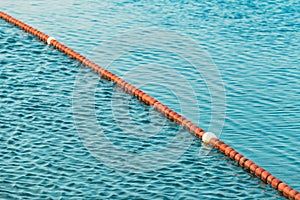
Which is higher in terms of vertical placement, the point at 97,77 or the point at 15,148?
the point at 97,77

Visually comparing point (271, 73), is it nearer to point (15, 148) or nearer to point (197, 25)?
point (197, 25)

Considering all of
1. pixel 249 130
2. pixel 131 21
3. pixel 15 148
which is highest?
pixel 131 21

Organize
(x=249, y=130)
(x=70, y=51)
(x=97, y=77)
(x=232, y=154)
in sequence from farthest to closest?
(x=70, y=51)
(x=97, y=77)
(x=249, y=130)
(x=232, y=154)

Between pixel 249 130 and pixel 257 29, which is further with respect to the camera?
pixel 257 29

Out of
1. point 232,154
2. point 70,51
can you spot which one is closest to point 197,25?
point 70,51

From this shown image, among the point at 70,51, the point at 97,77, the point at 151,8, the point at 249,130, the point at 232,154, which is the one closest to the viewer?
the point at 232,154

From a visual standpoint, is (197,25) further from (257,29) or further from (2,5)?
Result: (2,5)

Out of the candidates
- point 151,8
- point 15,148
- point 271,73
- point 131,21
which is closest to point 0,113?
point 15,148
